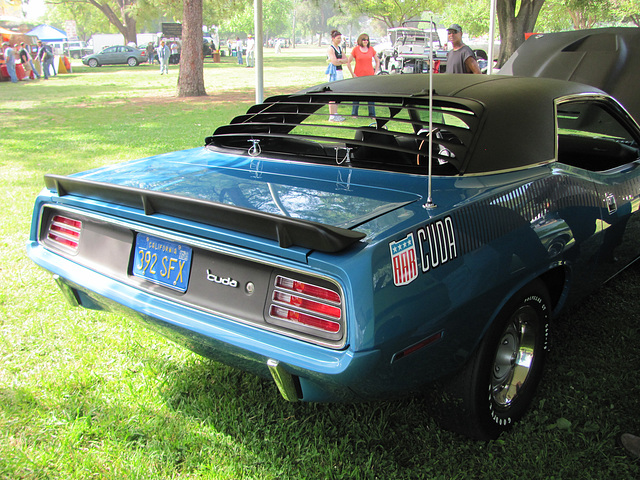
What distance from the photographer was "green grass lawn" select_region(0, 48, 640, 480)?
2213 mm

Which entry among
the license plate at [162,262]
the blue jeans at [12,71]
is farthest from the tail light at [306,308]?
the blue jeans at [12,71]

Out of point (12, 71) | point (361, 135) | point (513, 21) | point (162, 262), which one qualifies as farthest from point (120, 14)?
point (162, 262)

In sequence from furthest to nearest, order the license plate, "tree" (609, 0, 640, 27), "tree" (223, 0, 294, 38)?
1. "tree" (223, 0, 294, 38)
2. "tree" (609, 0, 640, 27)
3. the license plate

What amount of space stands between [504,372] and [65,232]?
83.0 inches

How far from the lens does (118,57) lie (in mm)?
39781

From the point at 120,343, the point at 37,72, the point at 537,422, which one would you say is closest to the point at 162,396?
the point at 120,343

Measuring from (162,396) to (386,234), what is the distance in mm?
1507

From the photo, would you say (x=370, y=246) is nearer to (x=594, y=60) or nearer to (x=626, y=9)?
(x=594, y=60)

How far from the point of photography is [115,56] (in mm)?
39781

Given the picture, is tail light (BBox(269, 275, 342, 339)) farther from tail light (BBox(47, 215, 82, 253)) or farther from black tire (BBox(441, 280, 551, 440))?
tail light (BBox(47, 215, 82, 253))

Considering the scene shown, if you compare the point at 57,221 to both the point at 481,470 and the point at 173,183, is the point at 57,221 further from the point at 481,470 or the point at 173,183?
the point at 481,470

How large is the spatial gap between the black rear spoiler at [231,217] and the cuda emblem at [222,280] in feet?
0.61

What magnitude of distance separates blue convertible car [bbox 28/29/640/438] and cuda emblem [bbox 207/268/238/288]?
0.01 metres

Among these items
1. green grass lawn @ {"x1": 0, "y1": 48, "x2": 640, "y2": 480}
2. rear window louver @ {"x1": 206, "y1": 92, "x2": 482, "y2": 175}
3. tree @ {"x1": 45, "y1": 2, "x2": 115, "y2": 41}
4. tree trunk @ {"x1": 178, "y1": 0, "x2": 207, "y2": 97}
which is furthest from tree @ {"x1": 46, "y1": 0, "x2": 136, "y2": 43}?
green grass lawn @ {"x1": 0, "y1": 48, "x2": 640, "y2": 480}
